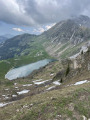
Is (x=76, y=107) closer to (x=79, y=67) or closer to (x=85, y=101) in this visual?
(x=85, y=101)

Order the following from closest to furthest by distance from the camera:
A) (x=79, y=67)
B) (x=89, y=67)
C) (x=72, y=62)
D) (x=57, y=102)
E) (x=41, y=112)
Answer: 1. (x=41, y=112)
2. (x=57, y=102)
3. (x=89, y=67)
4. (x=79, y=67)
5. (x=72, y=62)

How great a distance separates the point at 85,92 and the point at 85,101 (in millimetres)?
2975

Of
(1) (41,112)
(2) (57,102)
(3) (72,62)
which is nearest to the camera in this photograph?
(1) (41,112)

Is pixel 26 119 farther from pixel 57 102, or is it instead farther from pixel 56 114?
pixel 57 102

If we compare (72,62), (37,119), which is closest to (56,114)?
(37,119)

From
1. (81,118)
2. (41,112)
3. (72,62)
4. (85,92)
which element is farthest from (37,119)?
(72,62)

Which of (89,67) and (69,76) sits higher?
(89,67)

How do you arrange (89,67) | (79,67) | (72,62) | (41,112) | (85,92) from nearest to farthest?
(41,112) → (85,92) → (89,67) → (79,67) → (72,62)

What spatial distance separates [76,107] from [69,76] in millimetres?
27614

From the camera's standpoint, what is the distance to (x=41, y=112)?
562 inches

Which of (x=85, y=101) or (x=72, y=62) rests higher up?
(x=72, y=62)

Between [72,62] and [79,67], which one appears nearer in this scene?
[79,67]

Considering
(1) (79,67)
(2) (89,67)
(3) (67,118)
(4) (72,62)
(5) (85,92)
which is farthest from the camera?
(4) (72,62)

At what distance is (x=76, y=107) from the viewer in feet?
48.7
